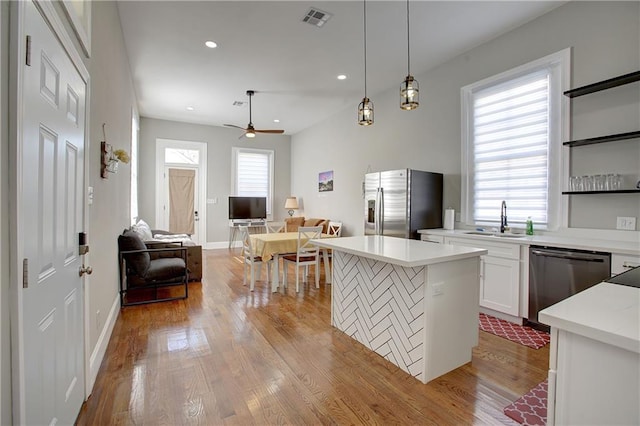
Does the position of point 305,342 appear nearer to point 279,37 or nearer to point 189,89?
point 279,37

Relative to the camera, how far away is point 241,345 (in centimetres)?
276

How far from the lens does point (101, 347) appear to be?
97.3 inches

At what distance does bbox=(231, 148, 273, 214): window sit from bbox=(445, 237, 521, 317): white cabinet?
254 inches

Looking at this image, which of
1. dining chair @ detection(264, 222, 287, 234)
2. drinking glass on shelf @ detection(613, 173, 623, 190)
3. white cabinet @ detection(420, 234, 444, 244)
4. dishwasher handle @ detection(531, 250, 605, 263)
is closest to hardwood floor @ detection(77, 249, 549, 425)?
dishwasher handle @ detection(531, 250, 605, 263)

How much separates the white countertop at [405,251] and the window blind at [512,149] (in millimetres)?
1704

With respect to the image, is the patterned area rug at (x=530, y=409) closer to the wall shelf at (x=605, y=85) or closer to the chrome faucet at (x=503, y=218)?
the chrome faucet at (x=503, y=218)

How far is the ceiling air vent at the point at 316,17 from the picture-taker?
337 centimetres

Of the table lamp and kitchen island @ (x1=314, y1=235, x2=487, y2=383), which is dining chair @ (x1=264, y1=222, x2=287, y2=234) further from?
kitchen island @ (x1=314, y1=235, x2=487, y2=383)

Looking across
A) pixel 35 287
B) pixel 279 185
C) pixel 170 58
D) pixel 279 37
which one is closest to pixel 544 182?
pixel 279 37

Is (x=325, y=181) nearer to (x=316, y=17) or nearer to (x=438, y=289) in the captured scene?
(x=316, y=17)

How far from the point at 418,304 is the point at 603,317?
1.32 m

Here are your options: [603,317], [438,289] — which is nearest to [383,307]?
[438,289]

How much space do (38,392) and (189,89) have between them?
548 centimetres

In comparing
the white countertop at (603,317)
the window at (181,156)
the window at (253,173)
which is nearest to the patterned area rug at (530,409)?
the white countertop at (603,317)
